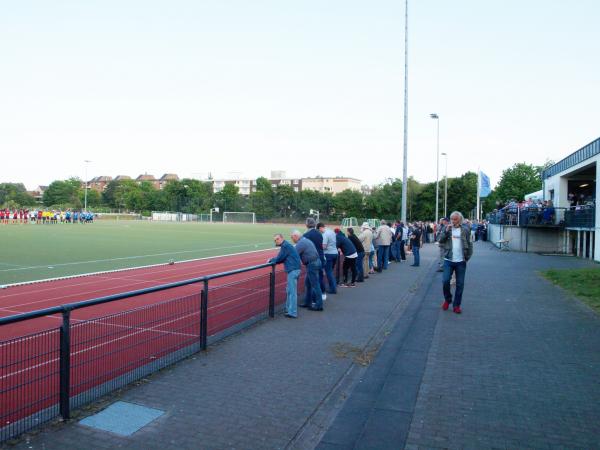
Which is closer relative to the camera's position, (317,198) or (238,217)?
(238,217)

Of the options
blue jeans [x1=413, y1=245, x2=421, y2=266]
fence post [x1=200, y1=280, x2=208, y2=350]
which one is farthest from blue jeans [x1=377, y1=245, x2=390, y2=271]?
fence post [x1=200, y1=280, x2=208, y2=350]

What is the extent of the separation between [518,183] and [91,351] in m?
87.5

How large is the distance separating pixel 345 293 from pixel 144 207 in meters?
116

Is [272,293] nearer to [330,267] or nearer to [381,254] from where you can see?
[330,267]

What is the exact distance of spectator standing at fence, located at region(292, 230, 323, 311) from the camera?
9.55m

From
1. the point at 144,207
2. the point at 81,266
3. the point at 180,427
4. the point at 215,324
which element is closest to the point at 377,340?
the point at 215,324

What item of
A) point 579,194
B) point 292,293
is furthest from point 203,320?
point 579,194

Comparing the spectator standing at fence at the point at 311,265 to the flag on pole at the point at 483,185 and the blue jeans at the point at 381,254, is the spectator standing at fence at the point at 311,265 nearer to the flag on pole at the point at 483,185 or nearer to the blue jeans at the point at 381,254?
the blue jeans at the point at 381,254

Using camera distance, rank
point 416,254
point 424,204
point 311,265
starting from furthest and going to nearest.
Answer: point 424,204, point 416,254, point 311,265

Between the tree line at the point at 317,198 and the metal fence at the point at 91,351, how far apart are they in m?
72.9

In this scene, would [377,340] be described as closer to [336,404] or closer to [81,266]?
[336,404]

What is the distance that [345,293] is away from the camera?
12.2 m

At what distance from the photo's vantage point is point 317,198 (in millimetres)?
98625

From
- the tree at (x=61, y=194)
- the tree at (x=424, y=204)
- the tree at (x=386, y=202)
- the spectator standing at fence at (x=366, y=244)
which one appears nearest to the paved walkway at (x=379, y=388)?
the spectator standing at fence at (x=366, y=244)
